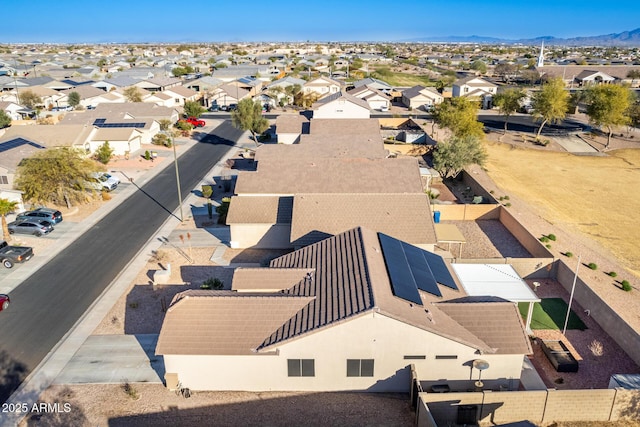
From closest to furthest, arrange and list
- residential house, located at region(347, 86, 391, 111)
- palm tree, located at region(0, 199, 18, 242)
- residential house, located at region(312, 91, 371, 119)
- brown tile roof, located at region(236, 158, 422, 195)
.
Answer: palm tree, located at region(0, 199, 18, 242), brown tile roof, located at region(236, 158, 422, 195), residential house, located at region(312, 91, 371, 119), residential house, located at region(347, 86, 391, 111)

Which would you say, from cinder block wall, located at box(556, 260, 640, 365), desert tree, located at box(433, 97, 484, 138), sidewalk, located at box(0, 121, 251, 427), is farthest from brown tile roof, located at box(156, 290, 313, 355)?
desert tree, located at box(433, 97, 484, 138)

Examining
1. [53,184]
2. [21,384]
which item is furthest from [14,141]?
[21,384]

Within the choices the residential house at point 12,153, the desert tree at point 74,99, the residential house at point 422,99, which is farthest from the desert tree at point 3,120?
the residential house at point 422,99

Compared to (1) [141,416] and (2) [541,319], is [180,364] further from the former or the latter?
(2) [541,319]

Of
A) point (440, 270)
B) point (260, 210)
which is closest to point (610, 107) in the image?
point (440, 270)

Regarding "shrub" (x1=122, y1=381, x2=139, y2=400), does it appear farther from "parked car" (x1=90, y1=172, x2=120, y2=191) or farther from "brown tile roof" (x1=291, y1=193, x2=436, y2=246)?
"parked car" (x1=90, y1=172, x2=120, y2=191)

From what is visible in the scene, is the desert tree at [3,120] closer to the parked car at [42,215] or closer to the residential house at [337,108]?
the parked car at [42,215]

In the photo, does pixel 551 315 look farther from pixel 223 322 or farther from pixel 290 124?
pixel 290 124
